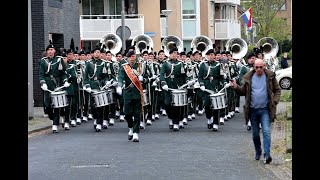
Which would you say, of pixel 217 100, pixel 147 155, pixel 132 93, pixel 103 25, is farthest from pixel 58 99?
pixel 103 25

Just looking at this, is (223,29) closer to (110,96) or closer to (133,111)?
(110,96)

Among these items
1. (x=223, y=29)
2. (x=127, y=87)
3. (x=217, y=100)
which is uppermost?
(x=223, y=29)

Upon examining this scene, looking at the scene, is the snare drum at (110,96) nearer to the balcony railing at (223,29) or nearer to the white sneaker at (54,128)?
the white sneaker at (54,128)

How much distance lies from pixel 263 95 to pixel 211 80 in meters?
7.17

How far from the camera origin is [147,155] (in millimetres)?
16828

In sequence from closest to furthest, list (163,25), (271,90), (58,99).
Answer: (271,90) < (58,99) < (163,25)

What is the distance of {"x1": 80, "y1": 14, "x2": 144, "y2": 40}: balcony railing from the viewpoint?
178 ft

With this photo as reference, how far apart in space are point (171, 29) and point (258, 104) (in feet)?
152

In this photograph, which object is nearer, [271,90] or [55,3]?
[271,90]

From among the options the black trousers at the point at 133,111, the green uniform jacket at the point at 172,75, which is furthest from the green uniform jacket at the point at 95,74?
the black trousers at the point at 133,111

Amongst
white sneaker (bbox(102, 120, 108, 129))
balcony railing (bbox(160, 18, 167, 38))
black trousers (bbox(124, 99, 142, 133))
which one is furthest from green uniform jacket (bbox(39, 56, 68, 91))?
balcony railing (bbox(160, 18, 167, 38))

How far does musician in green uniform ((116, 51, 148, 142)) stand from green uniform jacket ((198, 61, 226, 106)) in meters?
3.06

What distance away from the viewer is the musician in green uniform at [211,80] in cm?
2262
